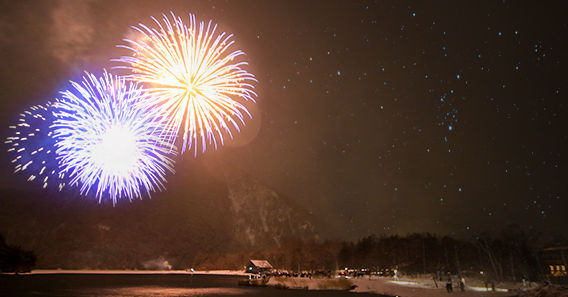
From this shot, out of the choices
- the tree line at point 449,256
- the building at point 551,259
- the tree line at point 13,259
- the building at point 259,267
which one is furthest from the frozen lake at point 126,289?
the building at point 551,259

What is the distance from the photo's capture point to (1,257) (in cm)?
10006

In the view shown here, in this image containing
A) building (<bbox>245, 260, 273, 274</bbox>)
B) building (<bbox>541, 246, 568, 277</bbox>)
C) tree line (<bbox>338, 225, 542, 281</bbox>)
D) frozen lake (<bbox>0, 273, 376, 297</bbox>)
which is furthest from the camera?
building (<bbox>245, 260, 273, 274</bbox>)

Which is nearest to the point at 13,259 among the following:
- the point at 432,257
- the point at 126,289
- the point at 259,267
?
the point at 126,289

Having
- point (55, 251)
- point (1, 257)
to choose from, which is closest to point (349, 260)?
point (1, 257)

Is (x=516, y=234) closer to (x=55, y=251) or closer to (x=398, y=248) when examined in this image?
(x=398, y=248)

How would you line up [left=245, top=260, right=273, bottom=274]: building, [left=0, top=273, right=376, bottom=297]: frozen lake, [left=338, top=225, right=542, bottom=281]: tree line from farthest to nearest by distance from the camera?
[left=245, top=260, right=273, bottom=274]: building → [left=338, top=225, right=542, bottom=281]: tree line → [left=0, top=273, right=376, bottom=297]: frozen lake

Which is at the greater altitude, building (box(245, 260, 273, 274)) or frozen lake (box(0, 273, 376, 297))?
building (box(245, 260, 273, 274))

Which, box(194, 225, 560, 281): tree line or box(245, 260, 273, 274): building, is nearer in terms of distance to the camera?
box(194, 225, 560, 281): tree line

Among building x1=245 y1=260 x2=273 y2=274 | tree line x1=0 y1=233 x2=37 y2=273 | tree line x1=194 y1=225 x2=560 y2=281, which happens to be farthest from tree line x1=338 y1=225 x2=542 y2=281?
tree line x1=0 y1=233 x2=37 y2=273

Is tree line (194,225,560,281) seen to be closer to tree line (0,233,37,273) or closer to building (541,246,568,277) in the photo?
building (541,246,568,277)

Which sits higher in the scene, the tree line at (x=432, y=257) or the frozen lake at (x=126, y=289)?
the tree line at (x=432, y=257)

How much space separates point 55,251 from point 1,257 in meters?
106

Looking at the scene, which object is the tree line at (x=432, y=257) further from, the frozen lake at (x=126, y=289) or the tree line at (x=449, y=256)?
the frozen lake at (x=126, y=289)

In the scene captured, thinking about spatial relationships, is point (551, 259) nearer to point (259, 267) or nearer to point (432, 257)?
point (432, 257)
